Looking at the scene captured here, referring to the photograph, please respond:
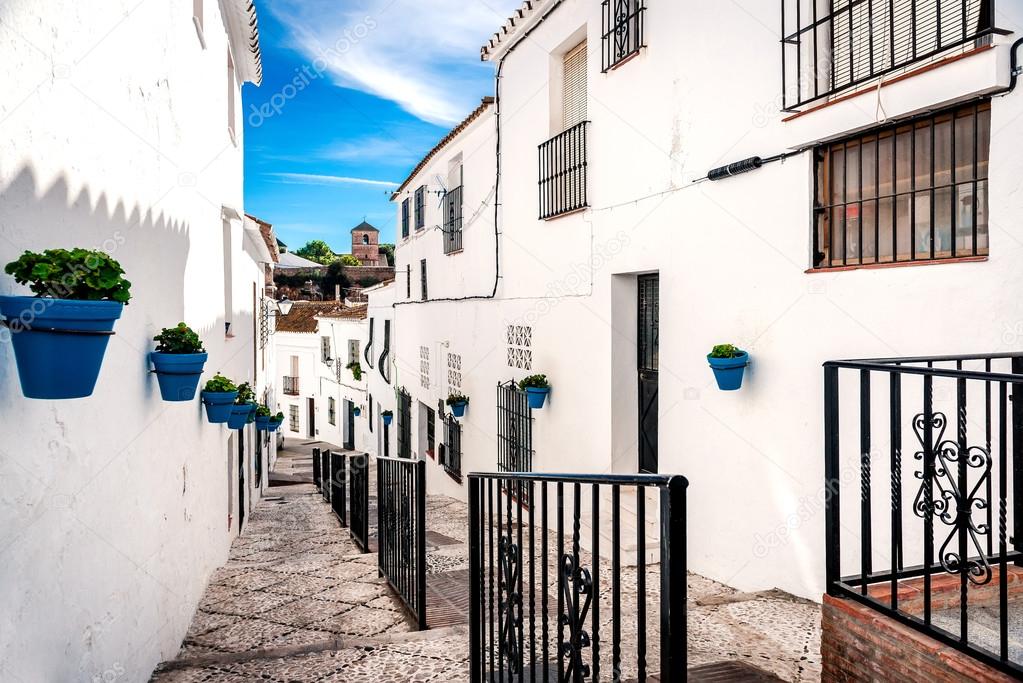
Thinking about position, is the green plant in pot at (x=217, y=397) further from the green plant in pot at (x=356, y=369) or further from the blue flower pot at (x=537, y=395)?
the green plant in pot at (x=356, y=369)

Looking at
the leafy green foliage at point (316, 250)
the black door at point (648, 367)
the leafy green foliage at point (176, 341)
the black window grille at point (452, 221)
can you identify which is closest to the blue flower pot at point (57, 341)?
the leafy green foliage at point (176, 341)

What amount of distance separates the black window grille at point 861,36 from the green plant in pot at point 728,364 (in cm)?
170

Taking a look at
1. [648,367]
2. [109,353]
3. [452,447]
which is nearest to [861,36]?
[648,367]

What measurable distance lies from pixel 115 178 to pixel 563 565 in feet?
9.00

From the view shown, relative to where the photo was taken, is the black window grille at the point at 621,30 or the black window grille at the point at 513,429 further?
the black window grille at the point at 513,429

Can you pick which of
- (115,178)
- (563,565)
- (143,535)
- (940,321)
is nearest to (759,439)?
(940,321)

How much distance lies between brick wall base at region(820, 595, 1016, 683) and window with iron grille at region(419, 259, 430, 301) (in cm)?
1302

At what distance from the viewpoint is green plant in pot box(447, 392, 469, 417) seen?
11.7m

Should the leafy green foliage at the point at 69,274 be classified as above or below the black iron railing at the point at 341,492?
above

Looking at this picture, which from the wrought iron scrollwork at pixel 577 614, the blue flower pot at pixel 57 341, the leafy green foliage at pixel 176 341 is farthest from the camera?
the leafy green foliage at pixel 176 341

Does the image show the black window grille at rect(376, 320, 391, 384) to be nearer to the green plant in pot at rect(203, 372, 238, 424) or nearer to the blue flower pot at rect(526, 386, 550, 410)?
the blue flower pot at rect(526, 386, 550, 410)

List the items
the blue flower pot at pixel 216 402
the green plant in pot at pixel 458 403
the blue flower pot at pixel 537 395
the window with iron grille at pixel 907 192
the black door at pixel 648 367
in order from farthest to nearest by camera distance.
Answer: the green plant in pot at pixel 458 403
the blue flower pot at pixel 537 395
the black door at pixel 648 367
the blue flower pot at pixel 216 402
the window with iron grille at pixel 907 192

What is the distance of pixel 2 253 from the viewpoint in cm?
213

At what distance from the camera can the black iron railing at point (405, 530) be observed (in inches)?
180
